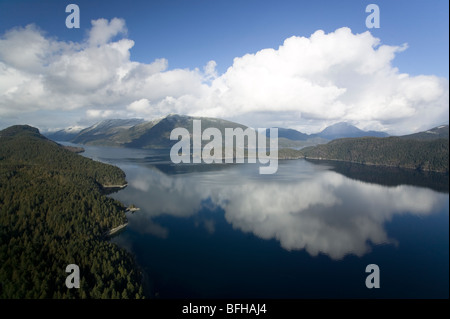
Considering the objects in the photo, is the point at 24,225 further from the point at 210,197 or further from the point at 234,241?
the point at 210,197

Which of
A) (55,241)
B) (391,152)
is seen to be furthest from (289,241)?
(391,152)

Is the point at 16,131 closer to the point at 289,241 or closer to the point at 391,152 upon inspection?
the point at 289,241

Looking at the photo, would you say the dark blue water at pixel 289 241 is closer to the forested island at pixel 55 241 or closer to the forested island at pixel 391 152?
the forested island at pixel 55 241
